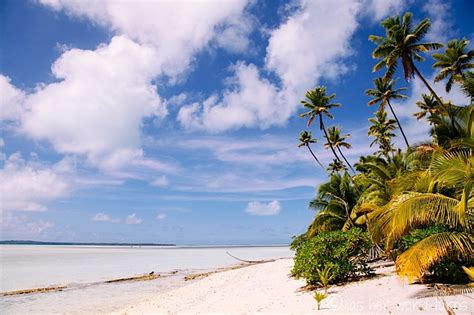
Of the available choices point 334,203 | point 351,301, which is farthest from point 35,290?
point 351,301

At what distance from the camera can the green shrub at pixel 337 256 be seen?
39.1 feet

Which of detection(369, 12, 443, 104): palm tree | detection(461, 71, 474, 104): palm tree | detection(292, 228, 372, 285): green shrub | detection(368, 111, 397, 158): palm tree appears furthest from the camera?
detection(368, 111, 397, 158): palm tree

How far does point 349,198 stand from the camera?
79.2 ft

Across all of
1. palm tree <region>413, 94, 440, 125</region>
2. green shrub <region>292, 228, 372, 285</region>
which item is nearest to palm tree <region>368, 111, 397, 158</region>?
palm tree <region>413, 94, 440, 125</region>

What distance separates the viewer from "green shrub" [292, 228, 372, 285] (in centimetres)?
A: 1191

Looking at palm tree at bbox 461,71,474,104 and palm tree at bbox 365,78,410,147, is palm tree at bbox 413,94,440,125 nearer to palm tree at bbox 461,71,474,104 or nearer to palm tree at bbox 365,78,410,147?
palm tree at bbox 365,78,410,147

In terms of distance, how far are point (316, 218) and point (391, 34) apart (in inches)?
526

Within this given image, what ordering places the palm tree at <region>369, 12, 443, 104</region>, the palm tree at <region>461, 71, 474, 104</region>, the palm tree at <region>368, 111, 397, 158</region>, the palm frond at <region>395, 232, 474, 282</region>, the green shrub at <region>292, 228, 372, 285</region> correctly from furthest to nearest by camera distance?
the palm tree at <region>368, 111, 397, 158</region>, the palm tree at <region>369, 12, 443, 104</region>, the green shrub at <region>292, 228, 372, 285</region>, the palm tree at <region>461, 71, 474, 104</region>, the palm frond at <region>395, 232, 474, 282</region>

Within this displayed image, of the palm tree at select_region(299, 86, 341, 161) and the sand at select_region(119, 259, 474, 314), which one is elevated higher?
the palm tree at select_region(299, 86, 341, 161)

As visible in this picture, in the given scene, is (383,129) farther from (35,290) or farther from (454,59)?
(35,290)

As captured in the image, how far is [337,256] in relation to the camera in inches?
471

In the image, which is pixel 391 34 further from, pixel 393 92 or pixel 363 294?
pixel 363 294

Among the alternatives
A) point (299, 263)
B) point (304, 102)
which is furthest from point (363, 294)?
point (304, 102)

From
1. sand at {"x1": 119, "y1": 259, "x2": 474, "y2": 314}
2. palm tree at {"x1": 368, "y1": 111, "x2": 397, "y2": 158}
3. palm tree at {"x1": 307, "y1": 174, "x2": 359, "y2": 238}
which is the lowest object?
sand at {"x1": 119, "y1": 259, "x2": 474, "y2": 314}
